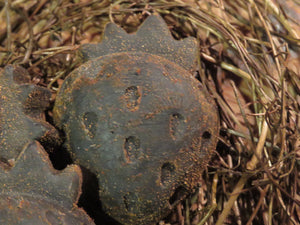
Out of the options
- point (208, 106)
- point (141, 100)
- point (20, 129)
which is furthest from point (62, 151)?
point (208, 106)

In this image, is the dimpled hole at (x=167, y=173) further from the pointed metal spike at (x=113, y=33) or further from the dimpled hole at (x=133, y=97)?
the pointed metal spike at (x=113, y=33)

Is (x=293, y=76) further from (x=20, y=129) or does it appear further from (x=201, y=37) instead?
(x=20, y=129)

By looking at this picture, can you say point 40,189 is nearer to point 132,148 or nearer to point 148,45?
point 132,148

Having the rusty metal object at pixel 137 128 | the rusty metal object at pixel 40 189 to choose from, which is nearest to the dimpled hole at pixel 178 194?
the rusty metal object at pixel 137 128

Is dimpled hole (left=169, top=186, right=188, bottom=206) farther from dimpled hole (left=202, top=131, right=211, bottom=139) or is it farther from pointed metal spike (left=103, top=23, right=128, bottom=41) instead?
pointed metal spike (left=103, top=23, right=128, bottom=41)

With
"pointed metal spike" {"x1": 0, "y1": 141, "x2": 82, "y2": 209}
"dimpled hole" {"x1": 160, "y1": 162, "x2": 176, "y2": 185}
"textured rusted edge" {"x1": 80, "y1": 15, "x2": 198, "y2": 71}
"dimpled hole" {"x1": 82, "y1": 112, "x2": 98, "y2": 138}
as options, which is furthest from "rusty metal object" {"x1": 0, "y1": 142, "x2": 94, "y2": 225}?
"textured rusted edge" {"x1": 80, "y1": 15, "x2": 198, "y2": 71}

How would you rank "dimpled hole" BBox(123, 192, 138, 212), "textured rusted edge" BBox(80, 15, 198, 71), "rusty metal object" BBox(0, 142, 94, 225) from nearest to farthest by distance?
"rusty metal object" BBox(0, 142, 94, 225) < "dimpled hole" BBox(123, 192, 138, 212) < "textured rusted edge" BBox(80, 15, 198, 71)

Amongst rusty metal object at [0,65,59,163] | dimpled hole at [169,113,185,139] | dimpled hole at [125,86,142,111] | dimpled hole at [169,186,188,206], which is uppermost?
dimpled hole at [125,86,142,111]
